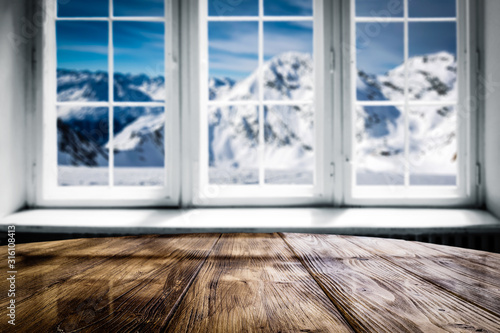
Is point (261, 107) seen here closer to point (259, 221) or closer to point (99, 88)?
point (259, 221)

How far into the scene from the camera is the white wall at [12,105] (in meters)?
1.72

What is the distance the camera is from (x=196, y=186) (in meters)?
1.87

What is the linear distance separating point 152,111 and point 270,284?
1.64 metres

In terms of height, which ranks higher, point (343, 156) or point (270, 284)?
point (343, 156)

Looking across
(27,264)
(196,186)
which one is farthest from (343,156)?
(27,264)

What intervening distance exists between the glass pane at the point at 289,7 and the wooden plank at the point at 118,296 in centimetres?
167

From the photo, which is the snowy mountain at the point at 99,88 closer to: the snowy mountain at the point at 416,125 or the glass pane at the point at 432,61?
the snowy mountain at the point at 416,125

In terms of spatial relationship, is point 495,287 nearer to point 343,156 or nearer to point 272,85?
point 343,156

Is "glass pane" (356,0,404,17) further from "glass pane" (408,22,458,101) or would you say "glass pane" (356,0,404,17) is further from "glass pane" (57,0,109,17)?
"glass pane" (57,0,109,17)

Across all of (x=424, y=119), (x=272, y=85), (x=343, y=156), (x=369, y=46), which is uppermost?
(x=369, y=46)

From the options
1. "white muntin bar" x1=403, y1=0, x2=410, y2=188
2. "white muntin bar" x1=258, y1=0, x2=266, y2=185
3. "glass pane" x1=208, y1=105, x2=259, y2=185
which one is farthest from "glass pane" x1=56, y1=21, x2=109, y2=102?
"white muntin bar" x1=403, y1=0, x2=410, y2=188

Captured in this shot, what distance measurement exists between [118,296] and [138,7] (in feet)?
6.32

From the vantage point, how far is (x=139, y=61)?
A: 2.07 metres

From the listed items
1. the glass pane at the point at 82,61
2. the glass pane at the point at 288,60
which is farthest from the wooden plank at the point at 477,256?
the glass pane at the point at 82,61
